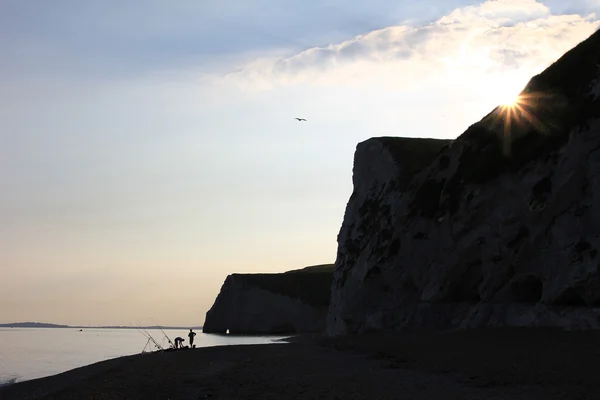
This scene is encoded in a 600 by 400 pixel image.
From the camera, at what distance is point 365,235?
56156 millimetres

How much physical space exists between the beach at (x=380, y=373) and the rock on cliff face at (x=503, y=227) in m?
4.47

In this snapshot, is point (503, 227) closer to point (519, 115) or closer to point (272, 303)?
point (519, 115)

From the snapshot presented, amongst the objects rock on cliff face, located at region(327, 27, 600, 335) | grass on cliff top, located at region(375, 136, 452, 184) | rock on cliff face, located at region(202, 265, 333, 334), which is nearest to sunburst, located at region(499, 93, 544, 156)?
rock on cliff face, located at region(327, 27, 600, 335)

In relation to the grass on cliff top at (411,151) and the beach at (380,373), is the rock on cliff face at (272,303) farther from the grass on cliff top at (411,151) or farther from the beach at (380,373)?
the beach at (380,373)

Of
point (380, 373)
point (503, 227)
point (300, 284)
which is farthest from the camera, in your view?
point (300, 284)

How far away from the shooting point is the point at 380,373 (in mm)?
21922

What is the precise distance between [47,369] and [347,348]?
2917 cm

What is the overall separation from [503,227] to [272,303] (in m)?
98.9

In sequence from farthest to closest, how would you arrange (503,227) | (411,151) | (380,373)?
(411,151), (503,227), (380,373)

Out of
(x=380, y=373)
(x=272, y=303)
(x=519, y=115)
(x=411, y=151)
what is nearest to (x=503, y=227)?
(x=519, y=115)

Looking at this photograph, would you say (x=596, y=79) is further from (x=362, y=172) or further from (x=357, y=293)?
(x=362, y=172)

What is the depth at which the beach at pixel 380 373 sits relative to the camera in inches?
688

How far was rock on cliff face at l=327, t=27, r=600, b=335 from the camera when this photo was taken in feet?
102

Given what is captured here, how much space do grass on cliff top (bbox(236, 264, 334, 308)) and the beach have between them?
96.0m
